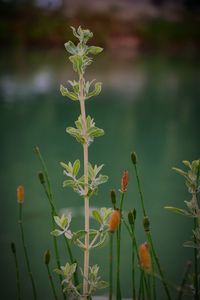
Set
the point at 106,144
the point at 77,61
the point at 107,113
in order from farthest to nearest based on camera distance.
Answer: the point at 107,113
the point at 106,144
the point at 77,61

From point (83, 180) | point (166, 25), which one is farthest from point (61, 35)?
point (83, 180)

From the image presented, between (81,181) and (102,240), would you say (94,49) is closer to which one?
(81,181)

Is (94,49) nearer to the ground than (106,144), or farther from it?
nearer to the ground

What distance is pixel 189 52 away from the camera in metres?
16.0

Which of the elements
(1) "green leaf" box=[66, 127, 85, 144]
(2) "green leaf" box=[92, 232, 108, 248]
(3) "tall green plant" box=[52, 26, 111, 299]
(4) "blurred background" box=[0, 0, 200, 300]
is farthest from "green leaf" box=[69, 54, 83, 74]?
(4) "blurred background" box=[0, 0, 200, 300]

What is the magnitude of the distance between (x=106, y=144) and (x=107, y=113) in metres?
1.81

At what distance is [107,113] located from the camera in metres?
7.00

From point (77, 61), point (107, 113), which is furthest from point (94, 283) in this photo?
point (107, 113)

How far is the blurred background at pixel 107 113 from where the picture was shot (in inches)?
100

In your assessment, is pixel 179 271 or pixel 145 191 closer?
pixel 179 271

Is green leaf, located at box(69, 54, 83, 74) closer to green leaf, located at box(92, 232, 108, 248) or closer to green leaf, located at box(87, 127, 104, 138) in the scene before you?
green leaf, located at box(87, 127, 104, 138)

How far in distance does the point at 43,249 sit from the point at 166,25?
1610 cm

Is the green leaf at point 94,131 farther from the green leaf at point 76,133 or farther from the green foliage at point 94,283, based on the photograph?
the green foliage at point 94,283

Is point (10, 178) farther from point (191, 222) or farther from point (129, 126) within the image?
point (129, 126)
